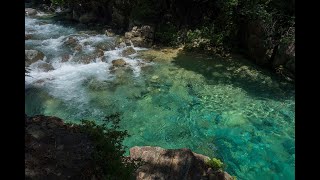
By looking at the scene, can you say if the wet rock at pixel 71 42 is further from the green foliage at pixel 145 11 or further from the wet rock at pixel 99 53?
the green foliage at pixel 145 11

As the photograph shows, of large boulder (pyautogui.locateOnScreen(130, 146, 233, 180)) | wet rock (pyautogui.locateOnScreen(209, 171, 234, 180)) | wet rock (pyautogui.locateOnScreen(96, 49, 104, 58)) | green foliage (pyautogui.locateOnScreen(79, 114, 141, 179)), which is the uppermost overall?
green foliage (pyautogui.locateOnScreen(79, 114, 141, 179))

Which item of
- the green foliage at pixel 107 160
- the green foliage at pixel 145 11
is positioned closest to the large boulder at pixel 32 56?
the green foliage at pixel 145 11

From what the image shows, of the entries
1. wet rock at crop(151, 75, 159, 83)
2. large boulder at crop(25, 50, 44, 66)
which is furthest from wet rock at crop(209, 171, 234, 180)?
large boulder at crop(25, 50, 44, 66)

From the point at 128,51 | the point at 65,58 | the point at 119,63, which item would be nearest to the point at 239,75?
the point at 119,63

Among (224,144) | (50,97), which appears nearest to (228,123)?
(224,144)

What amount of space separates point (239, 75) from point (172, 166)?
7.57 metres

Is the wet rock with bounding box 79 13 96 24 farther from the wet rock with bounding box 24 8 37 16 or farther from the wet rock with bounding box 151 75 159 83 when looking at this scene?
the wet rock with bounding box 151 75 159 83

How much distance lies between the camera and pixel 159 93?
11359 mm

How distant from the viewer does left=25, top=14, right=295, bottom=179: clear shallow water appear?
852 centimetres

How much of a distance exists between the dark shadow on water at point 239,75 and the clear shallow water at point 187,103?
0.12ft

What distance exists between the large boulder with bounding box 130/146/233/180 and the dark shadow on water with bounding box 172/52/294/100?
533 cm

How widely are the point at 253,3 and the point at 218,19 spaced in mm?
2436
